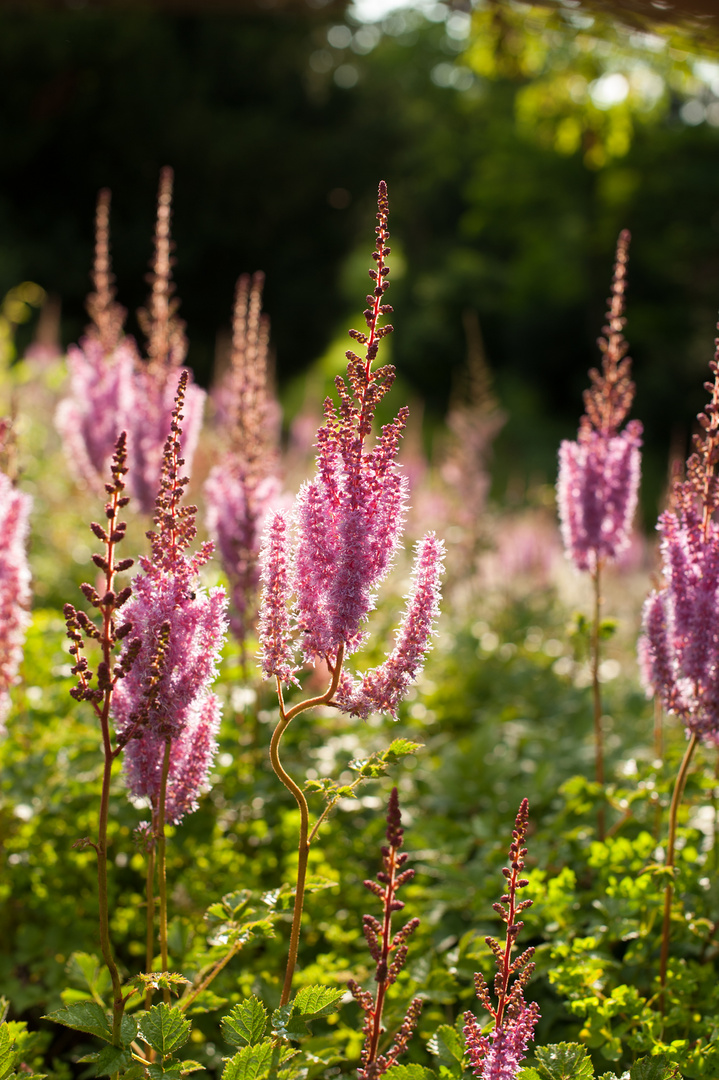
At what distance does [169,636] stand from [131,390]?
2333 mm

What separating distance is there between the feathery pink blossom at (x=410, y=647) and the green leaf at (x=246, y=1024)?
0.70 meters

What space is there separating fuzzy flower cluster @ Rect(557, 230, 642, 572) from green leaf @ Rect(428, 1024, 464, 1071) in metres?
1.73

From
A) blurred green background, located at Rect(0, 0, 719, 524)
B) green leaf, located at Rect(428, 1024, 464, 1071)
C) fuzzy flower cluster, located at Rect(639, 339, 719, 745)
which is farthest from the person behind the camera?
blurred green background, located at Rect(0, 0, 719, 524)

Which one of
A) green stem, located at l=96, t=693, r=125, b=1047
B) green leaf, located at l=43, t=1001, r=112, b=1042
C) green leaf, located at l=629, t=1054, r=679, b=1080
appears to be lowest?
green leaf, located at l=629, t=1054, r=679, b=1080

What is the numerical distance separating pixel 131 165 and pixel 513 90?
17.3 meters

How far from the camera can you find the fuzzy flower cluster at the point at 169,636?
1.88 m

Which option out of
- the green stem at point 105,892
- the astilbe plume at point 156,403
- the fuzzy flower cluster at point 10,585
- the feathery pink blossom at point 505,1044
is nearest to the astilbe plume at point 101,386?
the astilbe plume at point 156,403

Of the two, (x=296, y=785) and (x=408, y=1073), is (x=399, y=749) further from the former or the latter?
(x=408, y=1073)

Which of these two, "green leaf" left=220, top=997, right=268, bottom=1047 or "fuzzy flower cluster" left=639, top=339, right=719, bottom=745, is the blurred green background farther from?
"green leaf" left=220, top=997, right=268, bottom=1047

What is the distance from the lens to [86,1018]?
1.85 m

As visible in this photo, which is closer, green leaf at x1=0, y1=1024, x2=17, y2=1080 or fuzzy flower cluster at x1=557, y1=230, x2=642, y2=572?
green leaf at x1=0, y1=1024, x2=17, y2=1080

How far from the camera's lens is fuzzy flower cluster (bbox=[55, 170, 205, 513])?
3465mm

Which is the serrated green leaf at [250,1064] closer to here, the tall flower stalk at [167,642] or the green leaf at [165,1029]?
the green leaf at [165,1029]

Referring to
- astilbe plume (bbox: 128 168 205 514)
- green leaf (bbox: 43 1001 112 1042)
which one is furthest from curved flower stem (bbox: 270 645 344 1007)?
astilbe plume (bbox: 128 168 205 514)
